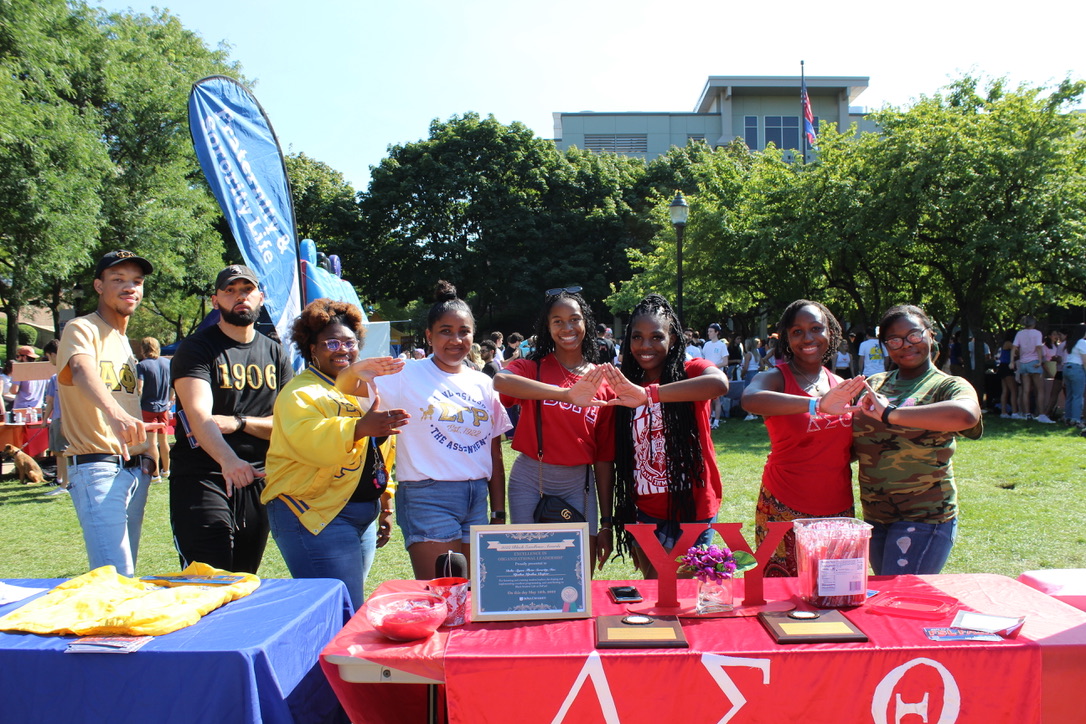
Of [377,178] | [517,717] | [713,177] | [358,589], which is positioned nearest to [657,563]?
[517,717]

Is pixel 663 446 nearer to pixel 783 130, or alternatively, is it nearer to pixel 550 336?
pixel 550 336

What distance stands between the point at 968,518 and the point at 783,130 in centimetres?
Answer: 4462

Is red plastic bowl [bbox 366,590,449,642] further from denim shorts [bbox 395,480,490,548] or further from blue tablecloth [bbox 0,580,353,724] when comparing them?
denim shorts [bbox 395,480,490,548]

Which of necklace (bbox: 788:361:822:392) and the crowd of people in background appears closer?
the crowd of people in background

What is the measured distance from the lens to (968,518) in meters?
6.39

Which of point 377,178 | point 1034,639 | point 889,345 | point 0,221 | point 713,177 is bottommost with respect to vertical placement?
point 1034,639

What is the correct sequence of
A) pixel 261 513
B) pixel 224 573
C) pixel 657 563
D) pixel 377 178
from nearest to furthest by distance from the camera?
pixel 657 563 → pixel 224 573 → pixel 261 513 → pixel 377 178

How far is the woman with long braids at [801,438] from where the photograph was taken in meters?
3.15

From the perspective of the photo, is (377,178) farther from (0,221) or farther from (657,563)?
(657,563)

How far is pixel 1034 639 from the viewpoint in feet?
7.18

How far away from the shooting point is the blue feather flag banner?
588cm

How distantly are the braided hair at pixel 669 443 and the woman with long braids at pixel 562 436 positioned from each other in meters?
0.06

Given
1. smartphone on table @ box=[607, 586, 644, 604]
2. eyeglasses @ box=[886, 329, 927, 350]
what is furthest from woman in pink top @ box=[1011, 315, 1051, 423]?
smartphone on table @ box=[607, 586, 644, 604]

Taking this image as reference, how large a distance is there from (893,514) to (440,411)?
201 cm
